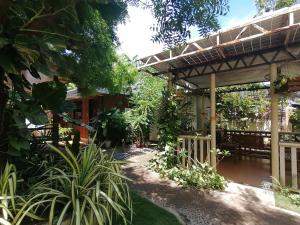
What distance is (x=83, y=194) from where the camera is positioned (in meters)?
2.59

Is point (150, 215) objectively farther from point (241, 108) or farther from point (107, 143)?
point (241, 108)

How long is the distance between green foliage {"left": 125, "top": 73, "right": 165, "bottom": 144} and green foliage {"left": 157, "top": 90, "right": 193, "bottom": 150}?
3.40 metres

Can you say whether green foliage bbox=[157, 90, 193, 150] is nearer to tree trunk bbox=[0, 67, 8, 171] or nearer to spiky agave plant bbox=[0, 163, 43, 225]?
tree trunk bbox=[0, 67, 8, 171]

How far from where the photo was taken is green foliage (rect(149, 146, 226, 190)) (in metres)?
5.06

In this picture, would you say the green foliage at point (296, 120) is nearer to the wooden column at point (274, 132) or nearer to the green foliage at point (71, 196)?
the wooden column at point (274, 132)

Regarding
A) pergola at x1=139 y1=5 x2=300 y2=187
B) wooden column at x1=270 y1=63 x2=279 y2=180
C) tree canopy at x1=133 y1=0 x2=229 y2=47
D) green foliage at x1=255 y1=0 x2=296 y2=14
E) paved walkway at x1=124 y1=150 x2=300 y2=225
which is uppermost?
green foliage at x1=255 y1=0 x2=296 y2=14

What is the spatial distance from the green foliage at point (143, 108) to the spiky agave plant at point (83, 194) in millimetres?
6979

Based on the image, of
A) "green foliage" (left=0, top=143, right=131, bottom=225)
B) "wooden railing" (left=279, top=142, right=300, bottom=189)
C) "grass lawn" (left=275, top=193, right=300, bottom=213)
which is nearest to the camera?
"green foliage" (left=0, top=143, right=131, bottom=225)

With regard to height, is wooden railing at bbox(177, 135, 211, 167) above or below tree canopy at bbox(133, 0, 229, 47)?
below

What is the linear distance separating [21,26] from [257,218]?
4087 mm

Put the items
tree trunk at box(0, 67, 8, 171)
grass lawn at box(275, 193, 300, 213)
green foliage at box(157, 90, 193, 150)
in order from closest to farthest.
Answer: tree trunk at box(0, 67, 8, 171), grass lawn at box(275, 193, 300, 213), green foliage at box(157, 90, 193, 150)

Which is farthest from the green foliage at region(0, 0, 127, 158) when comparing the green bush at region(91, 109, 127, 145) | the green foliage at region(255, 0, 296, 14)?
the green bush at region(91, 109, 127, 145)

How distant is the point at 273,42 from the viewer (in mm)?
4973

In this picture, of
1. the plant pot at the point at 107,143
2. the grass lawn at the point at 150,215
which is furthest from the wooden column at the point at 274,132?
the plant pot at the point at 107,143
